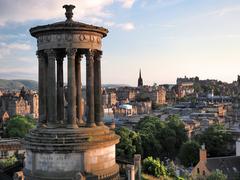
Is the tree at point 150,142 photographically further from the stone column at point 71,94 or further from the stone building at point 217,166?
the stone column at point 71,94

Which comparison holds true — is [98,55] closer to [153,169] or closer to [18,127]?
[153,169]

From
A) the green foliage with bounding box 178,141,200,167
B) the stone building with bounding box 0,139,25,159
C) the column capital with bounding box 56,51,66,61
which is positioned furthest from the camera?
the green foliage with bounding box 178,141,200,167

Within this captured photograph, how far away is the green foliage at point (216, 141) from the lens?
233 ft

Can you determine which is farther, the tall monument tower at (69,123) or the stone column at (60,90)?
the stone column at (60,90)

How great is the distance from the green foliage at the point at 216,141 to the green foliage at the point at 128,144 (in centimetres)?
1183

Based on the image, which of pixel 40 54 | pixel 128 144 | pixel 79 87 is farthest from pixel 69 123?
pixel 128 144

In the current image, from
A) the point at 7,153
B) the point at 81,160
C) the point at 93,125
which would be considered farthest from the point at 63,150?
the point at 7,153

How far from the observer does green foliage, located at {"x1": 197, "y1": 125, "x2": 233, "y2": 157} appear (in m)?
70.9

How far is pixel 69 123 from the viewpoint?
17.2m

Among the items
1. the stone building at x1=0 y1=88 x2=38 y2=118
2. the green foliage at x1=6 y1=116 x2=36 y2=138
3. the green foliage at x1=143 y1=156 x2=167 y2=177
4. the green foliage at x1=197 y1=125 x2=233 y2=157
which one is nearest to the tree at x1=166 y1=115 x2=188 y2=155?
the green foliage at x1=197 y1=125 x2=233 y2=157

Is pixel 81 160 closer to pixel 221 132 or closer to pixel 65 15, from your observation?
pixel 65 15

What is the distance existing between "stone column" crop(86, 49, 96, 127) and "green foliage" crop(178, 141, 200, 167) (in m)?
49.6

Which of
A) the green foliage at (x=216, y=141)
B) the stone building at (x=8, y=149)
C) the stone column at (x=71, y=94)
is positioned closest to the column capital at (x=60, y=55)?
the stone column at (x=71, y=94)

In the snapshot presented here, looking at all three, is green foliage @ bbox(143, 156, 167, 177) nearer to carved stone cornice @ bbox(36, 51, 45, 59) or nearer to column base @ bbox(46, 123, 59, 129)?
column base @ bbox(46, 123, 59, 129)
